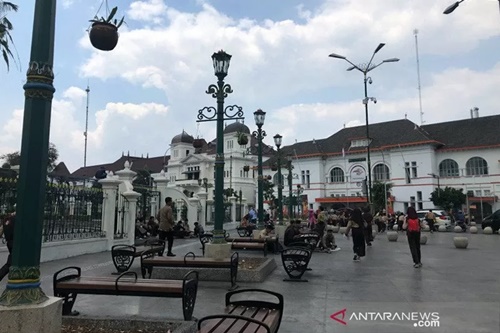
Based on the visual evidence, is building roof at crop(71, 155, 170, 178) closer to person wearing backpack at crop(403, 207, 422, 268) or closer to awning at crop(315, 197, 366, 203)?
awning at crop(315, 197, 366, 203)

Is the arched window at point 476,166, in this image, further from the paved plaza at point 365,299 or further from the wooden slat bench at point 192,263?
the wooden slat bench at point 192,263

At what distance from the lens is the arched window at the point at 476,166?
49625 mm

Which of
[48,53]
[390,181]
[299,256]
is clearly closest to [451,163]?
[390,181]

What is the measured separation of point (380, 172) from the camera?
2315 inches

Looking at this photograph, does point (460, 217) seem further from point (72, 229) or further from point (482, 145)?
point (72, 229)

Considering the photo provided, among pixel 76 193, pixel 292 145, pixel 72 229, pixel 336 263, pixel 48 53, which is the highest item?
pixel 292 145

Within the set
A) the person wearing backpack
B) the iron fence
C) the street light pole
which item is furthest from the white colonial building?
the street light pole

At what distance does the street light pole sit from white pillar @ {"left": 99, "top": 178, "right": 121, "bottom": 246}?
1128cm

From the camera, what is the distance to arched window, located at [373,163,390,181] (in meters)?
57.8

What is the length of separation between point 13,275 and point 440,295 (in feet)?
23.2

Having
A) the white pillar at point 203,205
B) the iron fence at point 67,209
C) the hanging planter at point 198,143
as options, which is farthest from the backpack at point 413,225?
the white pillar at point 203,205

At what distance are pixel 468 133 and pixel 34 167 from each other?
58430mm

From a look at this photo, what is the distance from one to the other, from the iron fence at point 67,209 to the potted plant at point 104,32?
749cm

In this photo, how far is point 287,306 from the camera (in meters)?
6.57
